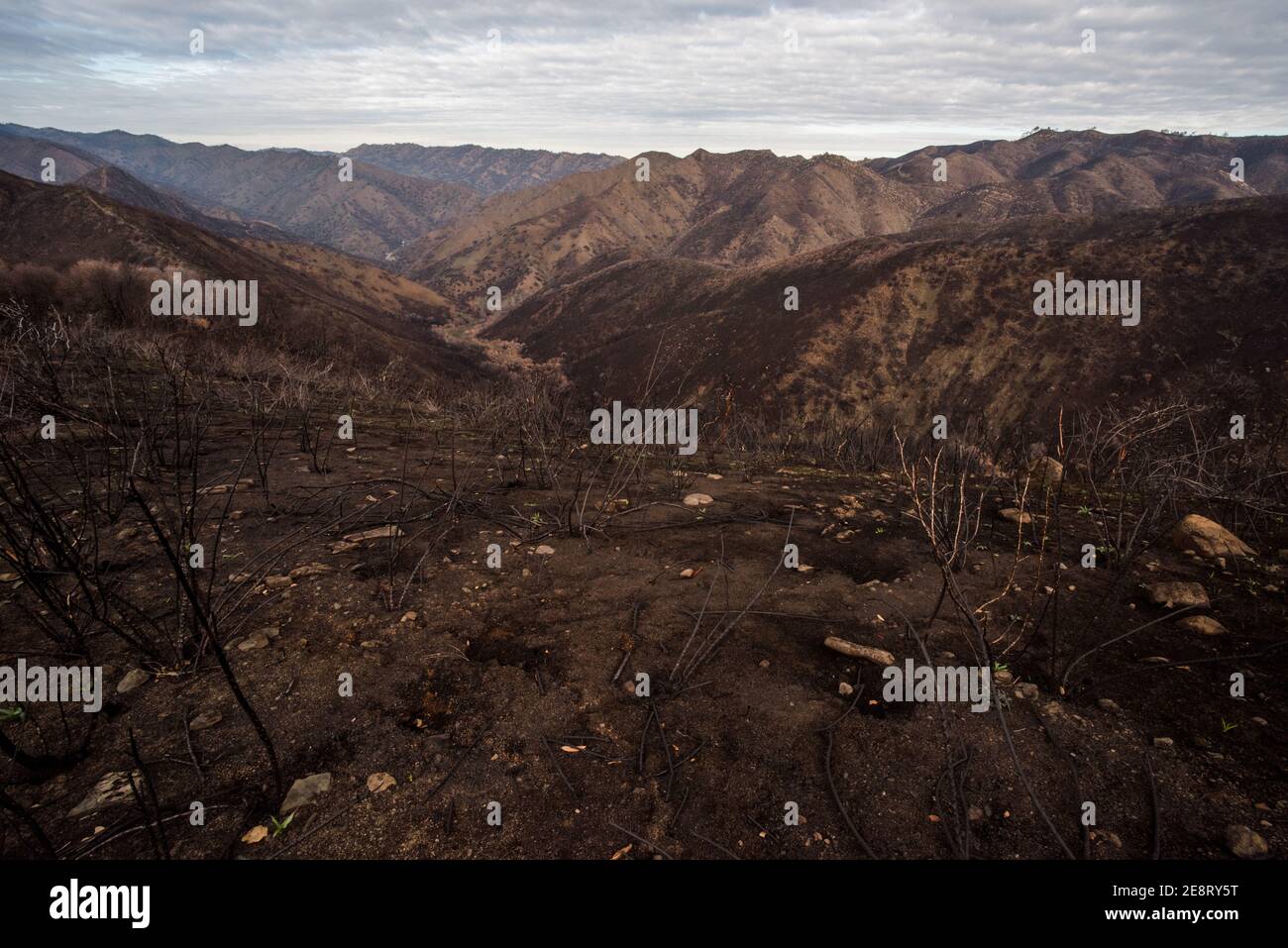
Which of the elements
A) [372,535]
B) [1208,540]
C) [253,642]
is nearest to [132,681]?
[253,642]

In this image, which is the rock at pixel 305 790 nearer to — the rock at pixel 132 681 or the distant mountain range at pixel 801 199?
the rock at pixel 132 681

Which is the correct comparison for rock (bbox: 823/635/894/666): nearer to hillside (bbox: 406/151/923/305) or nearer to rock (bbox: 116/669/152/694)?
rock (bbox: 116/669/152/694)

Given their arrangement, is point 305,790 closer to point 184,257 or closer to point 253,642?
point 253,642

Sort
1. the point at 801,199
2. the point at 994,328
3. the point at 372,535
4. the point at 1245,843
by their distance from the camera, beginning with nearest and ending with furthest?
the point at 1245,843
the point at 372,535
the point at 994,328
the point at 801,199

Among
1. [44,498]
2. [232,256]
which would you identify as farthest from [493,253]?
[44,498]

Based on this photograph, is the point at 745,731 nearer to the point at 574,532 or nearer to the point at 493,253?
the point at 574,532


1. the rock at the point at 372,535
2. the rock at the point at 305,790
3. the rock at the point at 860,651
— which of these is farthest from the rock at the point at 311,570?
the rock at the point at 860,651
